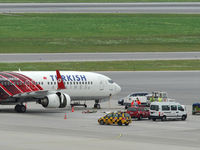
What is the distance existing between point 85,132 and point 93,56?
224 feet

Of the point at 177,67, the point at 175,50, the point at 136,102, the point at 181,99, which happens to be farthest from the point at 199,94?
the point at 175,50

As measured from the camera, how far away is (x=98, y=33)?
14050 centimetres

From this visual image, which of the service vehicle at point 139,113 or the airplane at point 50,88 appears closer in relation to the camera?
the service vehicle at point 139,113

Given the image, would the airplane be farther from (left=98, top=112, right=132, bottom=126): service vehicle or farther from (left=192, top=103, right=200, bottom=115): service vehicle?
(left=192, top=103, right=200, bottom=115): service vehicle

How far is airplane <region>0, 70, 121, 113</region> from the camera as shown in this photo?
63.7 m

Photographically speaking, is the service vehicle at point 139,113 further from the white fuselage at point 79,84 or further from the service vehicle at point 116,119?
the white fuselage at point 79,84

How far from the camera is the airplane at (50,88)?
6372 centimetres

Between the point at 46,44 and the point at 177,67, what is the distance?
32905 mm

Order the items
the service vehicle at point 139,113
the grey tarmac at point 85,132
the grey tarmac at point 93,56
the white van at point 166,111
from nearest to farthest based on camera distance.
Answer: the grey tarmac at point 85,132 < the white van at point 166,111 < the service vehicle at point 139,113 < the grey tarmac at point 93,56

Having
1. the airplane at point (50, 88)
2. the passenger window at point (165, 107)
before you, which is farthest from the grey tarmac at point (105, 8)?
the passenger window at point (165, 107)

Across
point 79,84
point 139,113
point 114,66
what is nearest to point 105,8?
point 114,66

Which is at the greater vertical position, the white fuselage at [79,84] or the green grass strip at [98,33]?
the green grass strip at [98,33]

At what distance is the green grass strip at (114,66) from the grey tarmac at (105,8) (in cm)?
5398

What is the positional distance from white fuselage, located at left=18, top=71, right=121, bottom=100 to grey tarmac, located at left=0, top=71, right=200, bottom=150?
202 centimetres
